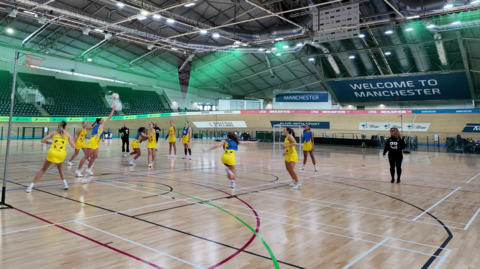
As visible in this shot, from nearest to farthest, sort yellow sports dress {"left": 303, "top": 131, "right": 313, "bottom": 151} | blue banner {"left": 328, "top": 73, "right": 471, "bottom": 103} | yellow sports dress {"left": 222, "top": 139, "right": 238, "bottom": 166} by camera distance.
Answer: yellow sports dress {"left": 222, "top": 139, "right": 238, "bottom": 166} < yellow sports dress {"left": 303, "top": 131, "right": 313, "bottom": 151} < blue banner {"left": 328, "top": 73, "right": 471, "bottom": 103}

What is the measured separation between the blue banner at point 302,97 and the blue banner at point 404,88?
2.06 metres

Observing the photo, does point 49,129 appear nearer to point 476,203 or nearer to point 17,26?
point 17,26

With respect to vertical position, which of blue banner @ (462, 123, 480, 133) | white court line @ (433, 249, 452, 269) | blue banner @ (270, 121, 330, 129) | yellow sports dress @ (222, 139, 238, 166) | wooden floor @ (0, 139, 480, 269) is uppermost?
blue banner @ (270, 121, 330, 129)

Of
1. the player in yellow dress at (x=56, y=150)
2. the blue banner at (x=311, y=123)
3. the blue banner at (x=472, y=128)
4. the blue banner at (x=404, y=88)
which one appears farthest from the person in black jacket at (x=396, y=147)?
the blue banner at (x=311, y=123)

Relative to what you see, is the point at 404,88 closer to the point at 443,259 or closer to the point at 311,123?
the point at 311,123

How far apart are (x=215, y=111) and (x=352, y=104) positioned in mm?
19854

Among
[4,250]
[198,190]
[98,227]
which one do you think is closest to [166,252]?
[98,227]

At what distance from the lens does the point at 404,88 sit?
3581cm

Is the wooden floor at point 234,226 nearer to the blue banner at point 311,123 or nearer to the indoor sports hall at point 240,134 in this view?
the indoor sports hall at point 240,134

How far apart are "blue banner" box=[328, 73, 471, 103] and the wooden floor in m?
30.1

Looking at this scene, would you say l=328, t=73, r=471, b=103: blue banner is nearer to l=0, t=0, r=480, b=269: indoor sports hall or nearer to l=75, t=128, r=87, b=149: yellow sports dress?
l=0, t=0, r=480, b=269: indoor sports hall

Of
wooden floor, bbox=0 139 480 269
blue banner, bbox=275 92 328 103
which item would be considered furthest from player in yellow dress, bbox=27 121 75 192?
blue banner, bbox=275 92 328 103

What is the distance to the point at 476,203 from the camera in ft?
22.4

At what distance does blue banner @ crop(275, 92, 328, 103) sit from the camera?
41906 mm
